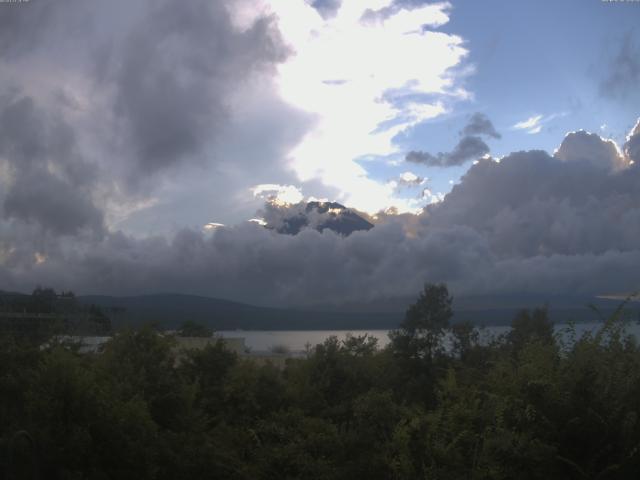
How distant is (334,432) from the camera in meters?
13.0

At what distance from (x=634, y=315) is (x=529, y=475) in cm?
487

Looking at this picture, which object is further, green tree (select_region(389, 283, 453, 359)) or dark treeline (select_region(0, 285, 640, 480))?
→ green tree (select_region(389, 283, 453, 359))

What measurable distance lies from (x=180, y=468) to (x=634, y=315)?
31.9ft

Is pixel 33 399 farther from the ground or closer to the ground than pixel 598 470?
farther from the ground

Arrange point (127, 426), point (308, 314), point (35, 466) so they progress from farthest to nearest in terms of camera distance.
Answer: point (308, 314) < point (127, 426) < point (35, 466)

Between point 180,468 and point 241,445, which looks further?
point 241,445

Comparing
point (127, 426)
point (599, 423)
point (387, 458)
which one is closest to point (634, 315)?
point (599, 423)

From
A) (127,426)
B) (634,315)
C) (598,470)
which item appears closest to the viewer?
(598,470)

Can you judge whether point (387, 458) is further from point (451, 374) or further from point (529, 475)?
point (451, 374)

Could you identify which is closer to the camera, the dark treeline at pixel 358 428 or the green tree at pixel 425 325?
the dark treeline at pixel 358 428

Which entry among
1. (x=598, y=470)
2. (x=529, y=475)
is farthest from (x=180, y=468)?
(x=598, y=470)

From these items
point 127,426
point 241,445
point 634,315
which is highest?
point 634,315

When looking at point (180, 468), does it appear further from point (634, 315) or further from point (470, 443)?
point (634, 315)

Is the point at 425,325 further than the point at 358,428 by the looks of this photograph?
Yes
